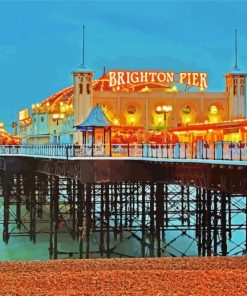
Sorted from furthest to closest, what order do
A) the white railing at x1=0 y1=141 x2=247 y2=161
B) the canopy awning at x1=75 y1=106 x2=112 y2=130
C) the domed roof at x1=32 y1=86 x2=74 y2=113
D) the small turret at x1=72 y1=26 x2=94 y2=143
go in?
1. the domed roof at x1=32 y1=86 x2=74 y2=113
2. the small turret at x1=72 y1=26 x2=94 y2=143
3. the canopy awning at x1=75 y1=106 x2=112 y2=130
4. the white railing at x1=0 y1=141 x2=247 y2=161

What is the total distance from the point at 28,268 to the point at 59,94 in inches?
2109

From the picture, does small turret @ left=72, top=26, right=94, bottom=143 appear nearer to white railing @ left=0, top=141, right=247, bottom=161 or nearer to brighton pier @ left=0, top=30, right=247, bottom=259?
brighton pier @ left=0, top=30, right=247, bottom=259

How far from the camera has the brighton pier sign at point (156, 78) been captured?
5472cm

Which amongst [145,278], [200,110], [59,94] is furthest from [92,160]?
[59,94]

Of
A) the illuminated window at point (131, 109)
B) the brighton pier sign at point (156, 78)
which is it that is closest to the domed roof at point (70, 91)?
the brighton pier sign at point (156, 78)

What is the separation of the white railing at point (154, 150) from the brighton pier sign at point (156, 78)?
10.7m

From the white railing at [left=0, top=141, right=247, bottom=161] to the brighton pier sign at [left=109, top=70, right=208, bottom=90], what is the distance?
10.7m

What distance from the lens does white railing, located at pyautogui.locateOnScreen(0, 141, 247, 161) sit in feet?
79.1

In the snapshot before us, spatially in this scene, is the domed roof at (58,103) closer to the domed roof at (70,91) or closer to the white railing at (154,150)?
the domed roof at (70,91)

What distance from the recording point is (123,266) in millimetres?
18141

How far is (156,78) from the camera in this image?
55.8m

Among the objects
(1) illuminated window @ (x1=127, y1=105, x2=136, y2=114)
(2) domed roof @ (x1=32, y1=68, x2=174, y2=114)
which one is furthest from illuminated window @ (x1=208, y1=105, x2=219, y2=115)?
(1) illuminated window @ (x1=127, y1=105, x2=136, y2=114)

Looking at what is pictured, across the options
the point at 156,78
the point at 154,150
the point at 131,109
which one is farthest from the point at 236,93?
the point at 154,150

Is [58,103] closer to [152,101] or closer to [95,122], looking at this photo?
[152,101]
